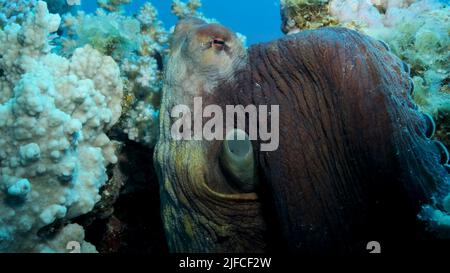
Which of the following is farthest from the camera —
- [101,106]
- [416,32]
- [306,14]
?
[306,14]

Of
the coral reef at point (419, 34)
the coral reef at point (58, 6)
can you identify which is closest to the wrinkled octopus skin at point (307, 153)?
the coral reef at point (419, 34)

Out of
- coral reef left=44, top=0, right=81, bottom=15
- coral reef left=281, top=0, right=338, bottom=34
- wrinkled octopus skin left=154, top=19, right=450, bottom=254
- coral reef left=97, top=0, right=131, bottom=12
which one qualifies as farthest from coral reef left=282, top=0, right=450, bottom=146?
coral reef left=44, top=0, right=81, bottom=15

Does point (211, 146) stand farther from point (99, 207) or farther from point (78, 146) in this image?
point (99, 207)

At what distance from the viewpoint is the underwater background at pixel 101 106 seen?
2.32 meters

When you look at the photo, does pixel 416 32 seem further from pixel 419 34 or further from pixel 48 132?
pixel 48 132

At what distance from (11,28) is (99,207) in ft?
5.77

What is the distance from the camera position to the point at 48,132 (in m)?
2.33

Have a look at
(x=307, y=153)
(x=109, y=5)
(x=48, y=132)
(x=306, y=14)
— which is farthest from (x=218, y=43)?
(x=109, y=5)

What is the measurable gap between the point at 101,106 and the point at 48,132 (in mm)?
580

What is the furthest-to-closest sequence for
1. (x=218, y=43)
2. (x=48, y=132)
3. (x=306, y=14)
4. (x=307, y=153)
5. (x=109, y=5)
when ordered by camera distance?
(x=109, y=5), (x=306, y=14), (x=218, y=43), (x=48, y=132), (x=307, y=153)

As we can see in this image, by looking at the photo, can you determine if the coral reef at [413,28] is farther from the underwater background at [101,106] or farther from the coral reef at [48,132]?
the coral reef at [48,132]

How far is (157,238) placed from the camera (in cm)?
348
